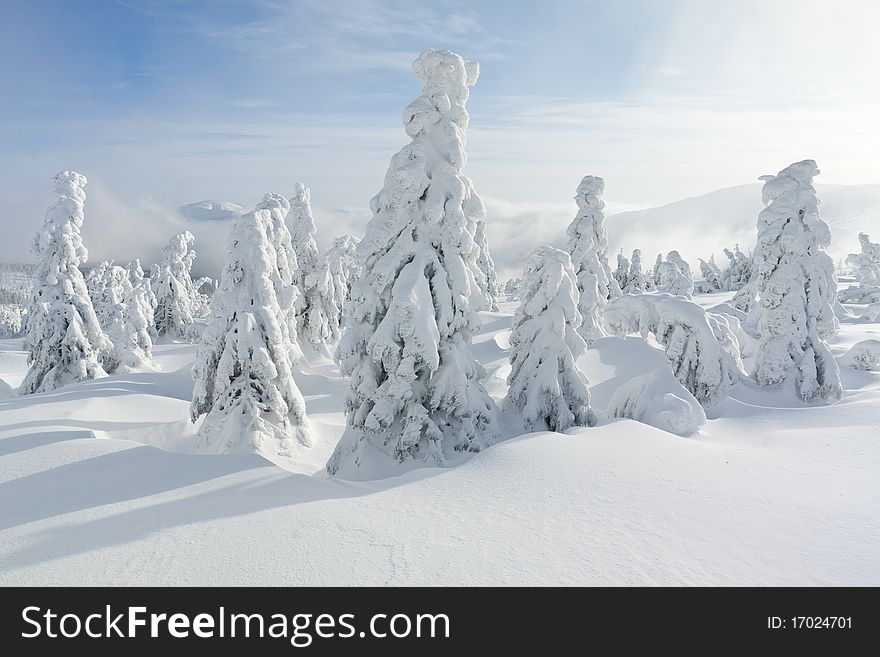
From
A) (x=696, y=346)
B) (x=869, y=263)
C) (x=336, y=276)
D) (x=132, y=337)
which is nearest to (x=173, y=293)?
(x=132, y=337)

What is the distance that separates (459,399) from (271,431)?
7.68 metres

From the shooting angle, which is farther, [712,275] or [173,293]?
[712,275]

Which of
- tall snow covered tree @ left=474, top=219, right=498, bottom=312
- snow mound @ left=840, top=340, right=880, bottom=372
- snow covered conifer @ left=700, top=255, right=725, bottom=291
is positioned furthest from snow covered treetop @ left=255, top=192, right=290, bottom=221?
snow covered conifer @ left=700, top=255, right=725, bottom=291

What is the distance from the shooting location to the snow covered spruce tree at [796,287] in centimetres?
1877

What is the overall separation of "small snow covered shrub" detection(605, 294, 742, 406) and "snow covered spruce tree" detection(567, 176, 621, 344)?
7.88 meters

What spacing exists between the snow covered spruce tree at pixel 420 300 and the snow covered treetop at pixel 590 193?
1723 centimetres

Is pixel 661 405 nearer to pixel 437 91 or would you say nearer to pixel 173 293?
pixel 437 91

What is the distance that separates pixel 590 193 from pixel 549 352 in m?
16.9

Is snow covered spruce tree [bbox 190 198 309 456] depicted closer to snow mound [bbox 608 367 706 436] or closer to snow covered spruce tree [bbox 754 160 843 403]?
snow mound [bbox 608 367 706 436]

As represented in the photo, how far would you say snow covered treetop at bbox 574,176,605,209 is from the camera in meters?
27.9

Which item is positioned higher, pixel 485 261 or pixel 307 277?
pixel 485 261

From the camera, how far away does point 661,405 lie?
13.3m

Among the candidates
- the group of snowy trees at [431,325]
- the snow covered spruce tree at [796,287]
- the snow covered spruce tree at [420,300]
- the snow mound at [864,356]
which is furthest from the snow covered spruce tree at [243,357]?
the snow mound at [864,356]

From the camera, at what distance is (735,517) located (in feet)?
22.4
